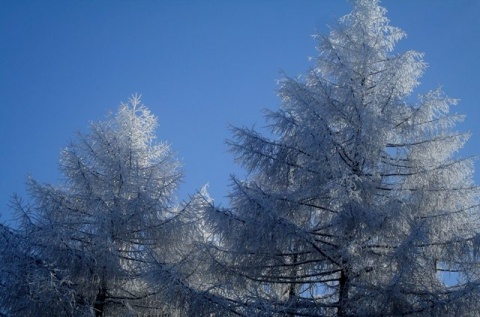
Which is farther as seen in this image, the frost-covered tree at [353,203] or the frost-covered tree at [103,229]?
the frost-covered tree at [103,229]

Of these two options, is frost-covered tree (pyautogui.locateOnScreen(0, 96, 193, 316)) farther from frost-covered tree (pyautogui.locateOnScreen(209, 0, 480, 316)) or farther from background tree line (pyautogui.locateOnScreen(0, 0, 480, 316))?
frost-covered tree (pyautogui.locateOnScreen(209, 0, 480, 316))

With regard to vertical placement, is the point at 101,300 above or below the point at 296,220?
below

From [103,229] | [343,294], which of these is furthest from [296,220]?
[103,229]

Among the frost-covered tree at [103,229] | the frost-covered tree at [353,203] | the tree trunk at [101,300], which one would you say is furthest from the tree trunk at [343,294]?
the tree trunk at [101,300]

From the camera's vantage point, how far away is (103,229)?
9.90 m

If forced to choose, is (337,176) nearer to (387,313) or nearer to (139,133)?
(387,313)

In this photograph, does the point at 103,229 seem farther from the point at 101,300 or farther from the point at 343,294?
the point at 343,294

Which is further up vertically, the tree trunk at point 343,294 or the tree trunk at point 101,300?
the tree trunk at point 343,294

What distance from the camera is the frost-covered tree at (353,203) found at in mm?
7977

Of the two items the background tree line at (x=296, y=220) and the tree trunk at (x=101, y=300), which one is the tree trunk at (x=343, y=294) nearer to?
the background tree line at (x=296, y=220)

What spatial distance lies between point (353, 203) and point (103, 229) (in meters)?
4.54

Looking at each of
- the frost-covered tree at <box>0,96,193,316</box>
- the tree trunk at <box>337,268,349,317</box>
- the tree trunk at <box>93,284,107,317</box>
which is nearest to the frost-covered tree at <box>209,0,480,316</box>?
the tree trunk at <box>337,268,349,317</box>

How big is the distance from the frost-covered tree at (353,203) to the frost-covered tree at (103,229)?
1.29 metres

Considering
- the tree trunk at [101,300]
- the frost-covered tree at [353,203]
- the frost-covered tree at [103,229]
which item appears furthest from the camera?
the tree trunk at [101,300]
